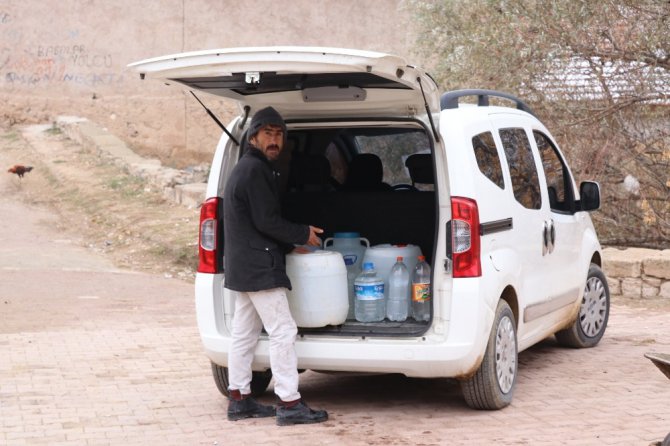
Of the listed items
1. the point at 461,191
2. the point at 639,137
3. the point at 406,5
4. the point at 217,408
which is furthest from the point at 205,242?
the point at 406,5

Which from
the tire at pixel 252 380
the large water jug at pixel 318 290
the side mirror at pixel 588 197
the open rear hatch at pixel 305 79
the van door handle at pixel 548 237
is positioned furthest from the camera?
the side mirror at pixel 588 197

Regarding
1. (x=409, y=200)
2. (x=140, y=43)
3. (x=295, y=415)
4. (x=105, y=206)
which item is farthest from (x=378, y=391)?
(x=140, y=43)

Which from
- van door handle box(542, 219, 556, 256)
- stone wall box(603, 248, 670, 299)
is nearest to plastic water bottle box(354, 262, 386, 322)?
van door handle box(542, 219, 556, 256)

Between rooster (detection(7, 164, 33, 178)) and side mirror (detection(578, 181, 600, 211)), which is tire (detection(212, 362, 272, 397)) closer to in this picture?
side mirror (detection(578, 181, 600, 211))

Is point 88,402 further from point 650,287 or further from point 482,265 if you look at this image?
point 650,287

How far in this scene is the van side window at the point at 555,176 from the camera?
318 inches

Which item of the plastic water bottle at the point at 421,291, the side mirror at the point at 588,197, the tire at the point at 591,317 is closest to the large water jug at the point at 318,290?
the plastic water bottle at the point at 421,291

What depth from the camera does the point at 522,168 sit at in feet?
24.3

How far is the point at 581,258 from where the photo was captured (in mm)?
8406

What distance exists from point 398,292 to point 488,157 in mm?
991

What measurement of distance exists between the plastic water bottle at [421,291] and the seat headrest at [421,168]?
92 centimetres

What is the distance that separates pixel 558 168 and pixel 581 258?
0.70 m

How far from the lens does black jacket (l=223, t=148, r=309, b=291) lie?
20.7 ft

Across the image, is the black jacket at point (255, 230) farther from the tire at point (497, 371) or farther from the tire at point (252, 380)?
the tire at point (497, 371)
